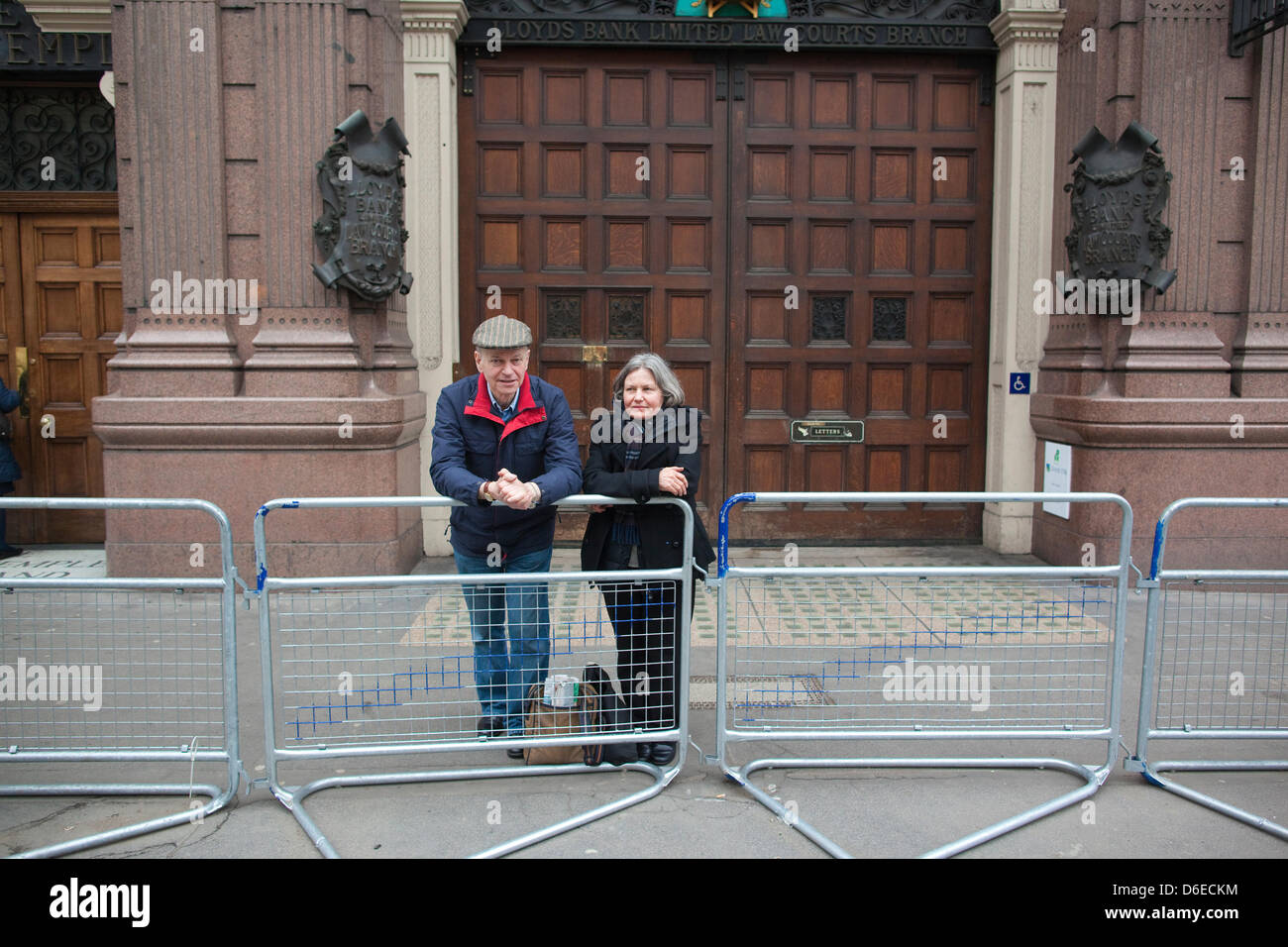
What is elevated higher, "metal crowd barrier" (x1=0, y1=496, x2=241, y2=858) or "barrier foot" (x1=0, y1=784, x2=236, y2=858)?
"metal crowd barrier" (x1=0, y1=496, x2=241, y2=858)

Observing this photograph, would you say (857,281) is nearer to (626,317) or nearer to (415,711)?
A: (626,317)

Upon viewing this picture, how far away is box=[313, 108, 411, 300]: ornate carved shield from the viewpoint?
7.44m

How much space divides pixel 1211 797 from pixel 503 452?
3363mm

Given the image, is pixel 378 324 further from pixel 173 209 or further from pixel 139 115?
pixel 139 115

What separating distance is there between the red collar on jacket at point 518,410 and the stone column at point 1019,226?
536cm

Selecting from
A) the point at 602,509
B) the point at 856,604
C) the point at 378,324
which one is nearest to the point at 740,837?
the point at 602,509

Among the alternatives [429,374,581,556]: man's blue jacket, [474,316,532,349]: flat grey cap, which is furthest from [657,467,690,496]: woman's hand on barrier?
[474,316,532,349]: flat grey cap

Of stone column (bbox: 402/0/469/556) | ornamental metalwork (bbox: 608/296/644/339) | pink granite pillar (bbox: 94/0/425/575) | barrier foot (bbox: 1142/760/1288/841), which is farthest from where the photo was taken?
ornamental metalwork (bbox: 608/296/644/339)

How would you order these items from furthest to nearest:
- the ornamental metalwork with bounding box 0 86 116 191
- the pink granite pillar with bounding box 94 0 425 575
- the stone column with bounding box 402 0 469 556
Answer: the ornamental metalwork with bounding box 0 86 116 191 < the stone column with bounding box 402 0 469 556 < the pink granite pillar with bounding box 94 0 425 575

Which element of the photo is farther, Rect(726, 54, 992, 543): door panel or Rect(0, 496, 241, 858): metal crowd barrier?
Rect(726, 54, 992, 543): door panel

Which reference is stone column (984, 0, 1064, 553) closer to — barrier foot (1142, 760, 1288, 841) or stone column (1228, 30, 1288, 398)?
stone column (1228, 30, 1288, 398)

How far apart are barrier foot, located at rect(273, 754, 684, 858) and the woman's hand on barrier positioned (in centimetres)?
118

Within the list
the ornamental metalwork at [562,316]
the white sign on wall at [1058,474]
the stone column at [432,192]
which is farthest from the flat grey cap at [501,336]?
the white sign on wall at [1058,474]

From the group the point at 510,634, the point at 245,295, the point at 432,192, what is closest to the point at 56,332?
the point at 245,295
